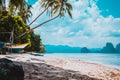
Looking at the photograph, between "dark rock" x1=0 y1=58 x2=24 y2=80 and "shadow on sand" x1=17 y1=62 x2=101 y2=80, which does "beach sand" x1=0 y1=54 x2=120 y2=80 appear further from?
"dark rock" x1=0 y1=58 x2=24 y2=80

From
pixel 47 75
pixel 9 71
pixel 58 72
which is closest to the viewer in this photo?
pixel 9 71

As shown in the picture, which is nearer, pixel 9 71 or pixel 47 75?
pixel 9 71

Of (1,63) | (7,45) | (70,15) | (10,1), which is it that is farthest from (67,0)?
(1,63)

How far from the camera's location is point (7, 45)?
71.6 feet

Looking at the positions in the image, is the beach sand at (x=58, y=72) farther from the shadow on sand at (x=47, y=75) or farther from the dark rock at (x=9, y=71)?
the dark rock at (x=9, y=71)

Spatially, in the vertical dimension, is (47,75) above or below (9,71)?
below

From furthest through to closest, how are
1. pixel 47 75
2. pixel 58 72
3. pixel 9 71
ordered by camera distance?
pixel 58 72 < pixel 47 75 < pixel 9 71

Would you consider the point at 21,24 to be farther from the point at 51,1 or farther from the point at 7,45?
the point at 7,45

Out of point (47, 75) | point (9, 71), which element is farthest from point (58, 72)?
point (9, 71)

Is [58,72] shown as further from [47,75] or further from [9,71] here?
[9,71]

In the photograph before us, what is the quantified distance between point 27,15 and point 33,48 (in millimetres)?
6404

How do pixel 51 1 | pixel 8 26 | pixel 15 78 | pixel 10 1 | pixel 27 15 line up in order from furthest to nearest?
pixel 27 15, pixel 51 1, pixel 8 26, pixel 10 1, pixel 15 78

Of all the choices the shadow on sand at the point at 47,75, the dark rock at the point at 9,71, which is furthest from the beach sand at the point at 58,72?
the dark rock at the point at 9,71

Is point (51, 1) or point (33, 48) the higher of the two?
point (51, 1)
